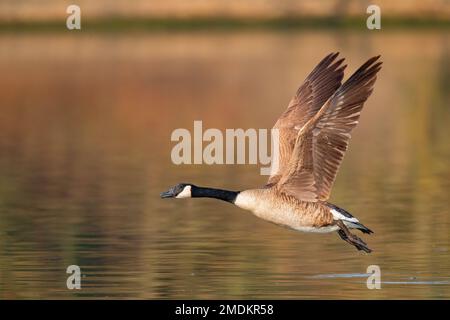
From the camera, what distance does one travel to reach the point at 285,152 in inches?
579

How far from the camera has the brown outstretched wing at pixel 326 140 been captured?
13.8 m

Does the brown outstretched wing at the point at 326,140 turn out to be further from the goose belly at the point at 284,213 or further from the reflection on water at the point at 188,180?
the reflection on water at the point at 188,180

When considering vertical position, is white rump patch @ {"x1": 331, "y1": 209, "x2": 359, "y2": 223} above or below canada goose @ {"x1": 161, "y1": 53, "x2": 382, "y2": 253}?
below

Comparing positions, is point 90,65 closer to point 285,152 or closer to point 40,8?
point 40,8

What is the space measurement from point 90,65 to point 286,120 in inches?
1402

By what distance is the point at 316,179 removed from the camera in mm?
14109

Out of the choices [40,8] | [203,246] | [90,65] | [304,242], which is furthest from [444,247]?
[40,8]

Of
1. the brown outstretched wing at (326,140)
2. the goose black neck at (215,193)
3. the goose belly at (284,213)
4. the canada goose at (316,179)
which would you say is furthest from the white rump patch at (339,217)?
the goose black neck at (215,193)

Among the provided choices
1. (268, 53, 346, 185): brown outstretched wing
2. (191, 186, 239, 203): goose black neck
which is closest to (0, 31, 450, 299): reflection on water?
(191, 186, 239, 203): goose black neck

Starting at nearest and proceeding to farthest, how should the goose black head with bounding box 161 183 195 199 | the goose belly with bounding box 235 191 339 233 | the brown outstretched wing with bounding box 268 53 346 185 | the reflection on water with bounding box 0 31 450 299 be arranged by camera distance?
1. the goose belly with bounding box 235 191 339 233
2. the goose black head with bounding box 161 183 195 199
3. the reflection on water with bounding box 0 31 450 299
4. the brown outstretched wing with bounding box 268 53 346 185

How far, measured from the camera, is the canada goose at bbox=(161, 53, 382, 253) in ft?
45.2

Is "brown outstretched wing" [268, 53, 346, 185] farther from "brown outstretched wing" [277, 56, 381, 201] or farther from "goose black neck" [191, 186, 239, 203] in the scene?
"goose black neck" [191, 186, 239, 203]
